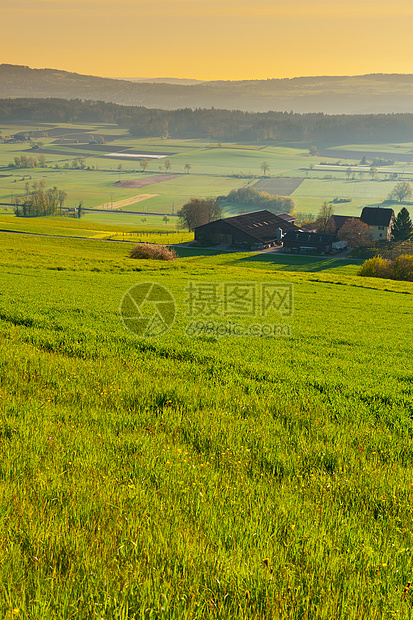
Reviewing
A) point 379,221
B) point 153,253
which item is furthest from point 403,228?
point 153,253

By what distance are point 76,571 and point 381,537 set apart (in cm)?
357

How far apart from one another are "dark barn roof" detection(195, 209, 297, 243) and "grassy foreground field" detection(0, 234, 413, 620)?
97722mm

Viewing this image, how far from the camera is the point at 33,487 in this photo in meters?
5.52

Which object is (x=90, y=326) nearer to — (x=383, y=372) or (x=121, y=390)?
(x=121, y=390)

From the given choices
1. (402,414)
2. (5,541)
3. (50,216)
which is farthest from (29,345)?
(50,216)

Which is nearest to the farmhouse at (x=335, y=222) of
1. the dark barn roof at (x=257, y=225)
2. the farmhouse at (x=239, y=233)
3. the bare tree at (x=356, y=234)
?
the dark barn roof at (x=257, y=225)

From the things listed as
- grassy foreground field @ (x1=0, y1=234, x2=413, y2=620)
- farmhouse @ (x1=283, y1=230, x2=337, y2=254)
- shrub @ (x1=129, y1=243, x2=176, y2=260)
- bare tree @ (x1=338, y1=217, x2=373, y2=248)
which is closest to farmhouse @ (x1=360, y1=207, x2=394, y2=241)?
bare tree @ (x1=338, y1=217, x2=373, y2=248)

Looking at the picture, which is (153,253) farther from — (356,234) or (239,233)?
(356,234)

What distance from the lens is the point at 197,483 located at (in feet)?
19.5

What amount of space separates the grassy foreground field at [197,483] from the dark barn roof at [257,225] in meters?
97.7

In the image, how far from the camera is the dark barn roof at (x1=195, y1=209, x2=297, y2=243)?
4331 inches

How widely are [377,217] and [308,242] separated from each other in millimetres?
25123

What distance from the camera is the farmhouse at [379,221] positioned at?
11244 centimetres

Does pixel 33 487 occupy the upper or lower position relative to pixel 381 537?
upper
